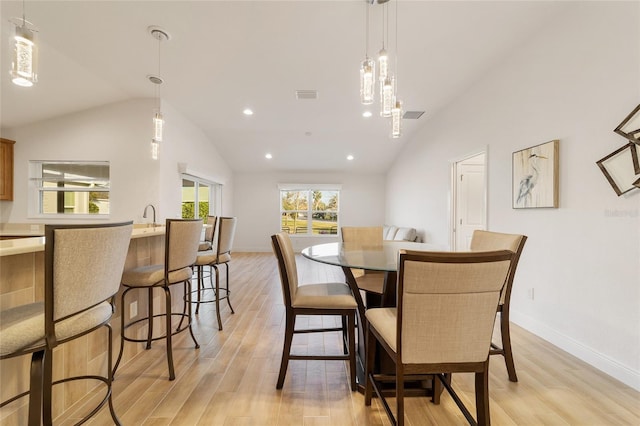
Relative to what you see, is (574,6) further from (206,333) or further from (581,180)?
(206,333)

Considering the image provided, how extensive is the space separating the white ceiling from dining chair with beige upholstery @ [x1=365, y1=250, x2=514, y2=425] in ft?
7.85

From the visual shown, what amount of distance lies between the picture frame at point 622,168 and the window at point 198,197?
18.0ft

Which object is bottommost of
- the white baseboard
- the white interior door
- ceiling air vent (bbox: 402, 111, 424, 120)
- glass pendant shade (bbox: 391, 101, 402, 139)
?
the white baseboard

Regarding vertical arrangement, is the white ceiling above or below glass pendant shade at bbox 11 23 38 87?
above

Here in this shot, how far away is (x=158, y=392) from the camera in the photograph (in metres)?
1.74

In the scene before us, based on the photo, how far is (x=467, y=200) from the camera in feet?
14.0

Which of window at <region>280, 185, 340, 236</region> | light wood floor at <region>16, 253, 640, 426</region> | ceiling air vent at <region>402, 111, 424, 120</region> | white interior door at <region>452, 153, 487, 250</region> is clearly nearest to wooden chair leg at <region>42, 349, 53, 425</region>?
light wood floor at <region>16, 253, 640, 426</region>

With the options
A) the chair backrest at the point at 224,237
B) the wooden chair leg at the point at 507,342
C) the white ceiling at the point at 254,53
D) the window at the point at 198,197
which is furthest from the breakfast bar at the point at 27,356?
the window at the point at 198,197

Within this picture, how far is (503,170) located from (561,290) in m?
1.35

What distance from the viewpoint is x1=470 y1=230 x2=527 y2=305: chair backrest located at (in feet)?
5.77

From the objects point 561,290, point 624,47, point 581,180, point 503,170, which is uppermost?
point 624,47

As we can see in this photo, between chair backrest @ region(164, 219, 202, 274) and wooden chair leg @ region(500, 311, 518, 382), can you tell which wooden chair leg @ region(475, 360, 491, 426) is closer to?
wooden chair leg @ region(500, 311, 518, 382)

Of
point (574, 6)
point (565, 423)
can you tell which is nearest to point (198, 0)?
point (574, 6)

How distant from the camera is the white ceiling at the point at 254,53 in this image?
8.13 ft
